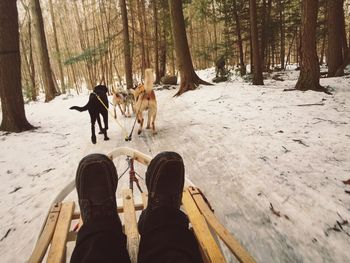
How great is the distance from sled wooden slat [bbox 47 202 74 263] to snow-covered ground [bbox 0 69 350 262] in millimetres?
924

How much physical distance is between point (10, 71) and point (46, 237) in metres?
7.41

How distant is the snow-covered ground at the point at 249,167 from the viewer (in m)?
2.90

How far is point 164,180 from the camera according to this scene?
235 centimetres

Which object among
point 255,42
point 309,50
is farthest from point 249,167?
point 255,42

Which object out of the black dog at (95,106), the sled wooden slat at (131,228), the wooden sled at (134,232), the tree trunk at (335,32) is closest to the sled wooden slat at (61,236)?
the wooden sled at (134,232)

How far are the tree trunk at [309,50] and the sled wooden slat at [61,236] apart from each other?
9297 mm

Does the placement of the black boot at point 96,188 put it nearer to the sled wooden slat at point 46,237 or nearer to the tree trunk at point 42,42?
the sled wooden slat at point 46,237

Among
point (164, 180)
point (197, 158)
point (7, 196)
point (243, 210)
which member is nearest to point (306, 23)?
point (197, 158)

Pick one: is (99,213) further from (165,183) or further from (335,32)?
(335,32)

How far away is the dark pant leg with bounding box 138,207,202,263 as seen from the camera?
170 cm

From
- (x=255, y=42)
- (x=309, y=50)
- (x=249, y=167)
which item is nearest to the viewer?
(x=249, y=167)

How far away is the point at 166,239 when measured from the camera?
72.5 inches

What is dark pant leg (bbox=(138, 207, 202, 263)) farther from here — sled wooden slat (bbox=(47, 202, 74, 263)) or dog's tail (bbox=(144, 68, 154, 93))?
dog's tail (bbox=(144, 68, 154, 93))

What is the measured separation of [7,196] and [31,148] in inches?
103
